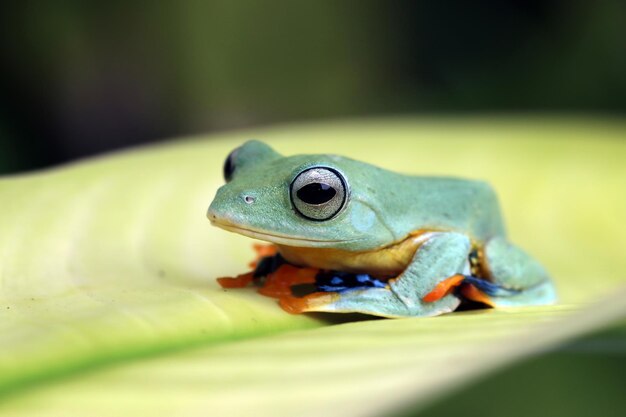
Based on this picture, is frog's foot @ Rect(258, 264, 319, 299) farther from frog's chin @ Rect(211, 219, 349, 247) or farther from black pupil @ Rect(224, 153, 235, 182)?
black pupil @ Rect(224, 153, 235, 182)

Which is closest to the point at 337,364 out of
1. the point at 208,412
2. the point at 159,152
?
the point at 208,412

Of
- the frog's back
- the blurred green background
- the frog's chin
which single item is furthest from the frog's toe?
the blurred green background

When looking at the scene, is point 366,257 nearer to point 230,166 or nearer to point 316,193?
point 316,193

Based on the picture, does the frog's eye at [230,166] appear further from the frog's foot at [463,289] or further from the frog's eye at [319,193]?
the frog's foot at [463,289]

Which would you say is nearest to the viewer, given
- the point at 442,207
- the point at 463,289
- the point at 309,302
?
the point at 309,302

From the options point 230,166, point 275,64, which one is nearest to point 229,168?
point 230,166

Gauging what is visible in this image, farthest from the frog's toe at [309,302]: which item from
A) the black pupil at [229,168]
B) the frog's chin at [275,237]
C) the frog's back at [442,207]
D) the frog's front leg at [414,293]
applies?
the black pupil at [229,168]

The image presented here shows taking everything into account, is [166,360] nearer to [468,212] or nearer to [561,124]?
[468,212]
